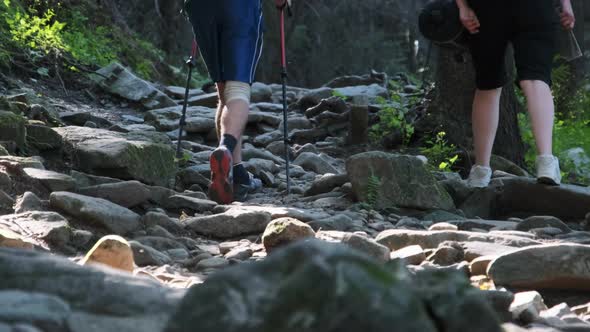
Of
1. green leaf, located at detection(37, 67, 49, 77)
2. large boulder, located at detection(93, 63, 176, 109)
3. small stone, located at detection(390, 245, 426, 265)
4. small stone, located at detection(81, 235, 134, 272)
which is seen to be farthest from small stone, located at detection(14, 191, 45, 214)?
large boulder, located at detection(93, 63, 176, 109)

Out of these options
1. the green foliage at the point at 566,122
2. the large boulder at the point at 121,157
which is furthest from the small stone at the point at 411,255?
the green foliage at the point at 566,122

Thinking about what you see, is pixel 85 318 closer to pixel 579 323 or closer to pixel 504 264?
pixel 579 323

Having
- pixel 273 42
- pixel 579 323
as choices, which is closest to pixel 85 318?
pixel 579 323

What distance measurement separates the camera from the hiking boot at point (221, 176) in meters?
5.69

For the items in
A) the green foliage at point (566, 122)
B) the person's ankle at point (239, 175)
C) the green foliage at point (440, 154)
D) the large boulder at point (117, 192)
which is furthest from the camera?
the green foliage at point (566, 122)

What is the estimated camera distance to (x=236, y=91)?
20.5 feet

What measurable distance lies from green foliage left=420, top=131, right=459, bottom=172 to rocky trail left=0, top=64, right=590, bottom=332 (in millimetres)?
465

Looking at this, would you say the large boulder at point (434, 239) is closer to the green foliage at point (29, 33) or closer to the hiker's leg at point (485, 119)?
the hiker's leg at point (485, 119)

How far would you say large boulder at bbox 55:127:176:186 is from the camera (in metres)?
5.90

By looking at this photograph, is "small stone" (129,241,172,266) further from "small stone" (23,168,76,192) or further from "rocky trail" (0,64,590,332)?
"small stone" (23,168,76,192)

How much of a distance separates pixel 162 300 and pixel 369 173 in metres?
3.94

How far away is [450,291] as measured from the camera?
1.78 m

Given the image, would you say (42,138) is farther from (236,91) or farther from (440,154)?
(440,154)

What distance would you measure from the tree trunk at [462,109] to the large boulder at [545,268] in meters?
4.66
